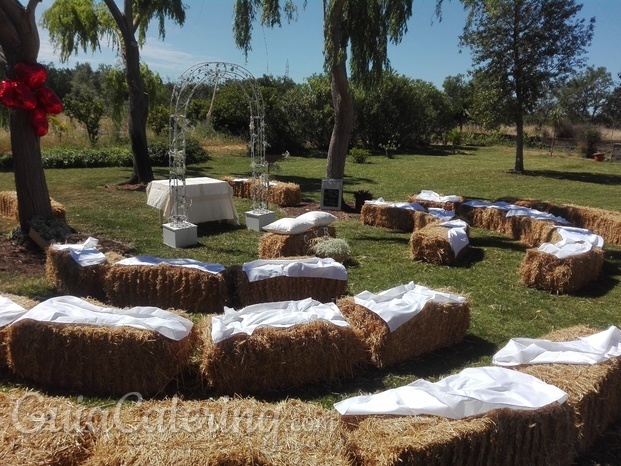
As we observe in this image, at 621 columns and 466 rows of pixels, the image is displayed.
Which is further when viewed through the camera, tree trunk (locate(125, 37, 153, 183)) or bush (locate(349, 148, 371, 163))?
bush (locate(349, 148, 371, 163))

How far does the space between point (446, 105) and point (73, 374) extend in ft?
119

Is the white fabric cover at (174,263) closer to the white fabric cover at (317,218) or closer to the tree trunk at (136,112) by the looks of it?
the white fabric cover at (317,218)

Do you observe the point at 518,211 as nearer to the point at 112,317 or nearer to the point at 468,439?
the point at 468,439

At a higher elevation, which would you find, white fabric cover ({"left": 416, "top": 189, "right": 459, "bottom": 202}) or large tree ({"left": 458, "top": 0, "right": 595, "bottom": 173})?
large tree ({"left": 458, "top": 0, "right": 595, "bottom": 173})

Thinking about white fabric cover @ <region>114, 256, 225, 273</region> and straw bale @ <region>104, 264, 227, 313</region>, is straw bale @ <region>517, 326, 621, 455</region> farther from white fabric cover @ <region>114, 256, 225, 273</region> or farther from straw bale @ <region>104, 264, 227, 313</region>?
white fabric cover @ <region>114, 256, 225, 273</region>

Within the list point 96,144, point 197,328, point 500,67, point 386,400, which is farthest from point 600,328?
point 96,144

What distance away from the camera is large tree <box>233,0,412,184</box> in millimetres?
12734

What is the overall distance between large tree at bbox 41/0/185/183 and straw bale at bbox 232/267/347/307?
36.9 feet

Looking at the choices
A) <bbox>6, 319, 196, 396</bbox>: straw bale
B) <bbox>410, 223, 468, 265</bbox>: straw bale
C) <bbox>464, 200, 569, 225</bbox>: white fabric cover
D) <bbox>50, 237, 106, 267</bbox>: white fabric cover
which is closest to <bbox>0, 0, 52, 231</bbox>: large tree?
<bbox>50, 237, 106, 267</bbox>: white fabric cover

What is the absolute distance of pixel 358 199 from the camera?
13789 mm

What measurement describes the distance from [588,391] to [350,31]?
11181 millimetres

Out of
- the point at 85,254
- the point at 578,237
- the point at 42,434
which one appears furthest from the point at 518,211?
the point at 42,434

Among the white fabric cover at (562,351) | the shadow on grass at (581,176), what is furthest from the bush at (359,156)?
the white fabric cover at (562,351)

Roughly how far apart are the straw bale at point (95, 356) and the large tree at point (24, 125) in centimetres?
516
